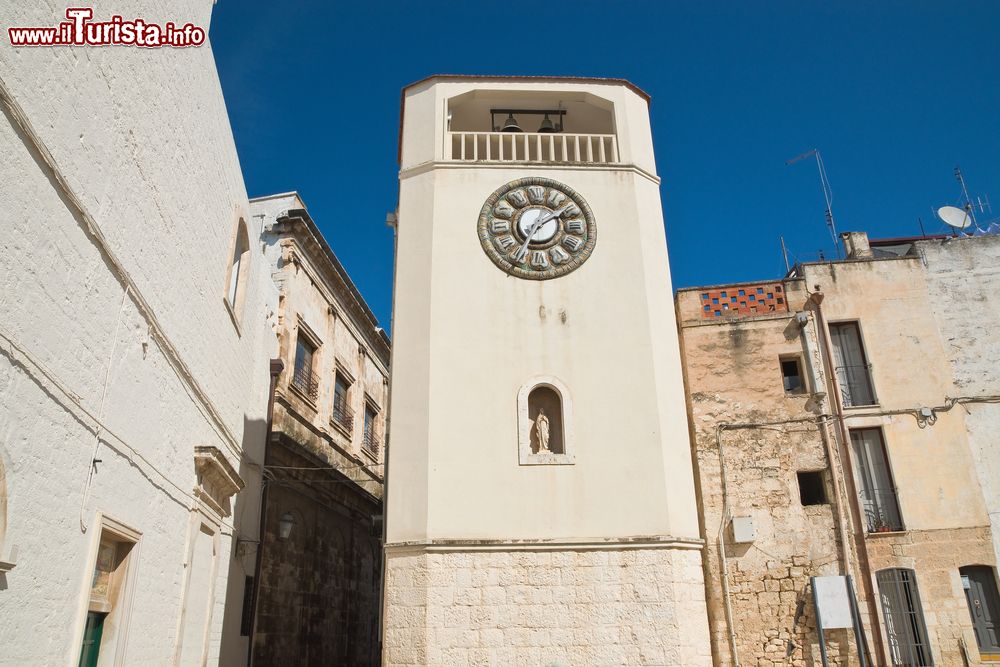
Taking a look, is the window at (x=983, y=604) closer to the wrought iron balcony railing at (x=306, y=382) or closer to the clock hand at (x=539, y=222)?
the clock hand at (x=539, y=222)

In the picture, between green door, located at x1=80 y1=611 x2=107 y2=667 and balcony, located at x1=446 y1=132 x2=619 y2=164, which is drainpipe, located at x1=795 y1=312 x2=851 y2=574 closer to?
balcony, located at x1=446 y1=132 x2=619 y2=164

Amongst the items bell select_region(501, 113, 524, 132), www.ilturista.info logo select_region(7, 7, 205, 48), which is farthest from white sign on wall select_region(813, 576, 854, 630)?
www.ilturista.info logo select_region(7, 7, 205, 48)

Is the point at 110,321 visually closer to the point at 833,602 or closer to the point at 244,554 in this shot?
the point at 244,554

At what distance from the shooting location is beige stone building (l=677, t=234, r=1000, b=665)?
39.7 feet

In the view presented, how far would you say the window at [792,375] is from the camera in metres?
13.7

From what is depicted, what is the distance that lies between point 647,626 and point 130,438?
20.3ft

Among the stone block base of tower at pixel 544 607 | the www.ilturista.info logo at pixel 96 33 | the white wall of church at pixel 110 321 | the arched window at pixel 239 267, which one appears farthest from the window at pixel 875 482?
the www.ilturista.info logo at pixel 96 33

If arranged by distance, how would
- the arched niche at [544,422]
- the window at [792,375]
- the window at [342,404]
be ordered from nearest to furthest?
the arched niche at [544,422] < the window at [792,375] < the window at [342,404]

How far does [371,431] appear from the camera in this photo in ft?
70.6

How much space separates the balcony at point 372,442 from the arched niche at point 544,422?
10.0 m

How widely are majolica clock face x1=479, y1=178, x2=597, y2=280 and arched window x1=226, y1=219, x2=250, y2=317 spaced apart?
3690 mm

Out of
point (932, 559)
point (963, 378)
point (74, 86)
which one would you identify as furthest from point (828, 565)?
point (74, 86)

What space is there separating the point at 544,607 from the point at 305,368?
28.3 ft

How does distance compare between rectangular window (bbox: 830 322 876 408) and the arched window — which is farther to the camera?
rectangular window (bbox: 830 322 876 408)
